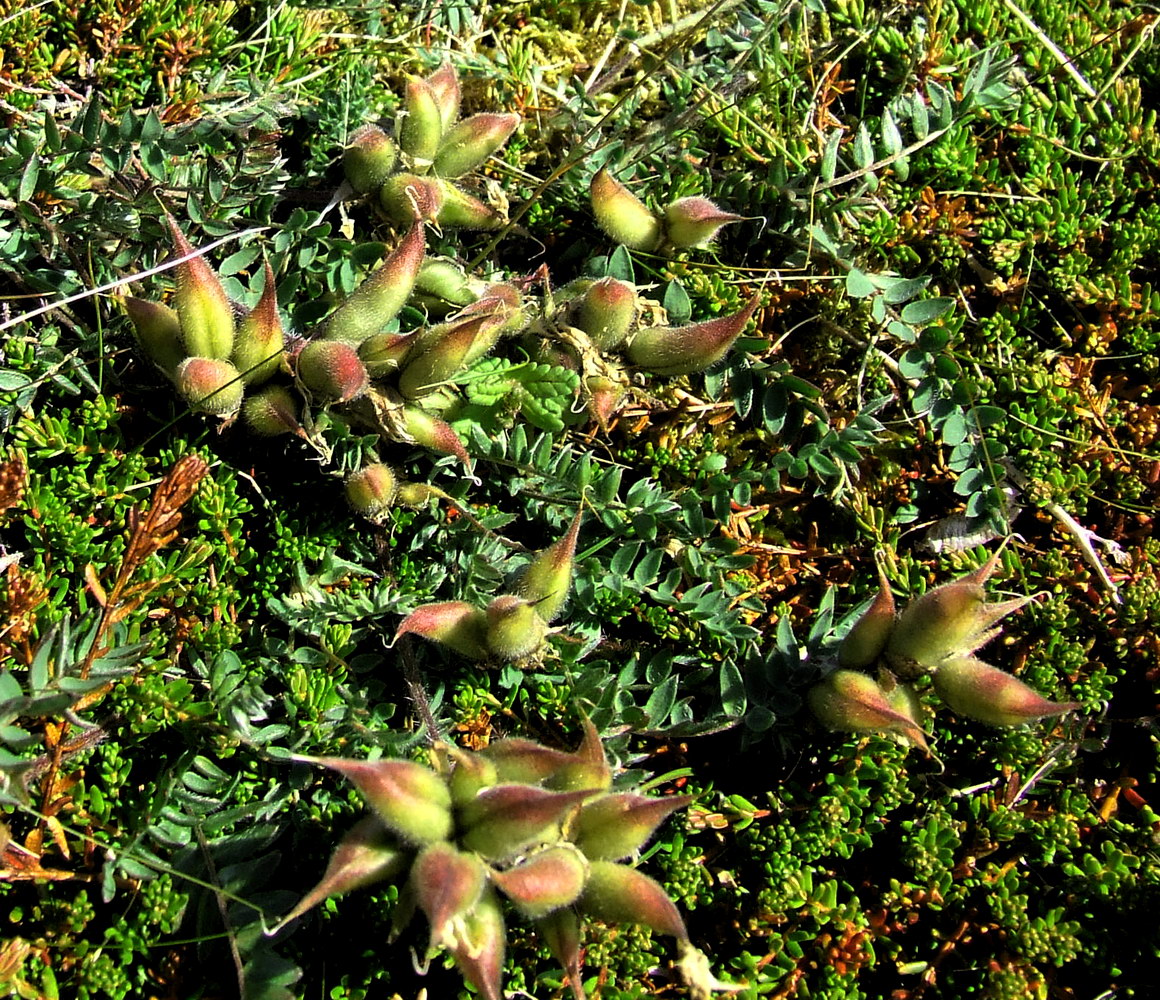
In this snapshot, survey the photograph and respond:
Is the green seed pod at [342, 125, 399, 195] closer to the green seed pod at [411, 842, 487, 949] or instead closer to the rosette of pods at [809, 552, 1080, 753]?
the rosette of pods at [809, 552, 1080, 753]

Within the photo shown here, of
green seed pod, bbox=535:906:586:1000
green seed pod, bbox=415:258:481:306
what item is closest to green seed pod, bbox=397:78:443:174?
green seed pod, bbox=415:258:481:306

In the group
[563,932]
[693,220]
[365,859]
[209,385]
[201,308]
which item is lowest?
[563,932]

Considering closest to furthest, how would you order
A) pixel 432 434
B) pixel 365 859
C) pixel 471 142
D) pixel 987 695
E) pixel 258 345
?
pixel 365 859, pixel 987 695, pixel 258 345, pixel 432 434, pixel 471 142

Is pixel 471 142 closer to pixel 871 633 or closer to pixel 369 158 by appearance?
pixel 369 158

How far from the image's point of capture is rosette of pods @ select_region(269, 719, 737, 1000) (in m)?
1.94

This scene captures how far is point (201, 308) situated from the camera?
247cm

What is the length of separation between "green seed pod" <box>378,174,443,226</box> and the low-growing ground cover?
0.13 feet

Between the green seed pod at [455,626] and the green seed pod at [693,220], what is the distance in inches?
46.7

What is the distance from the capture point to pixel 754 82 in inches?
133

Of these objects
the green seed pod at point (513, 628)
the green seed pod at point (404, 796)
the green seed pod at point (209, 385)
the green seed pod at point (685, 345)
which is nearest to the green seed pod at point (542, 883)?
the green seed pod at point (404, 796)

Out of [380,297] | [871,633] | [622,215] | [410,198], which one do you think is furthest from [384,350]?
[871,633]

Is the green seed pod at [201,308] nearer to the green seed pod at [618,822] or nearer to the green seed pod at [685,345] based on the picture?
the green seed pod at [685,345]

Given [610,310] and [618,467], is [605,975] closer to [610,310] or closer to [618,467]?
[618,467]

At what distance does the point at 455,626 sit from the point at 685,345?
931 millimetres
